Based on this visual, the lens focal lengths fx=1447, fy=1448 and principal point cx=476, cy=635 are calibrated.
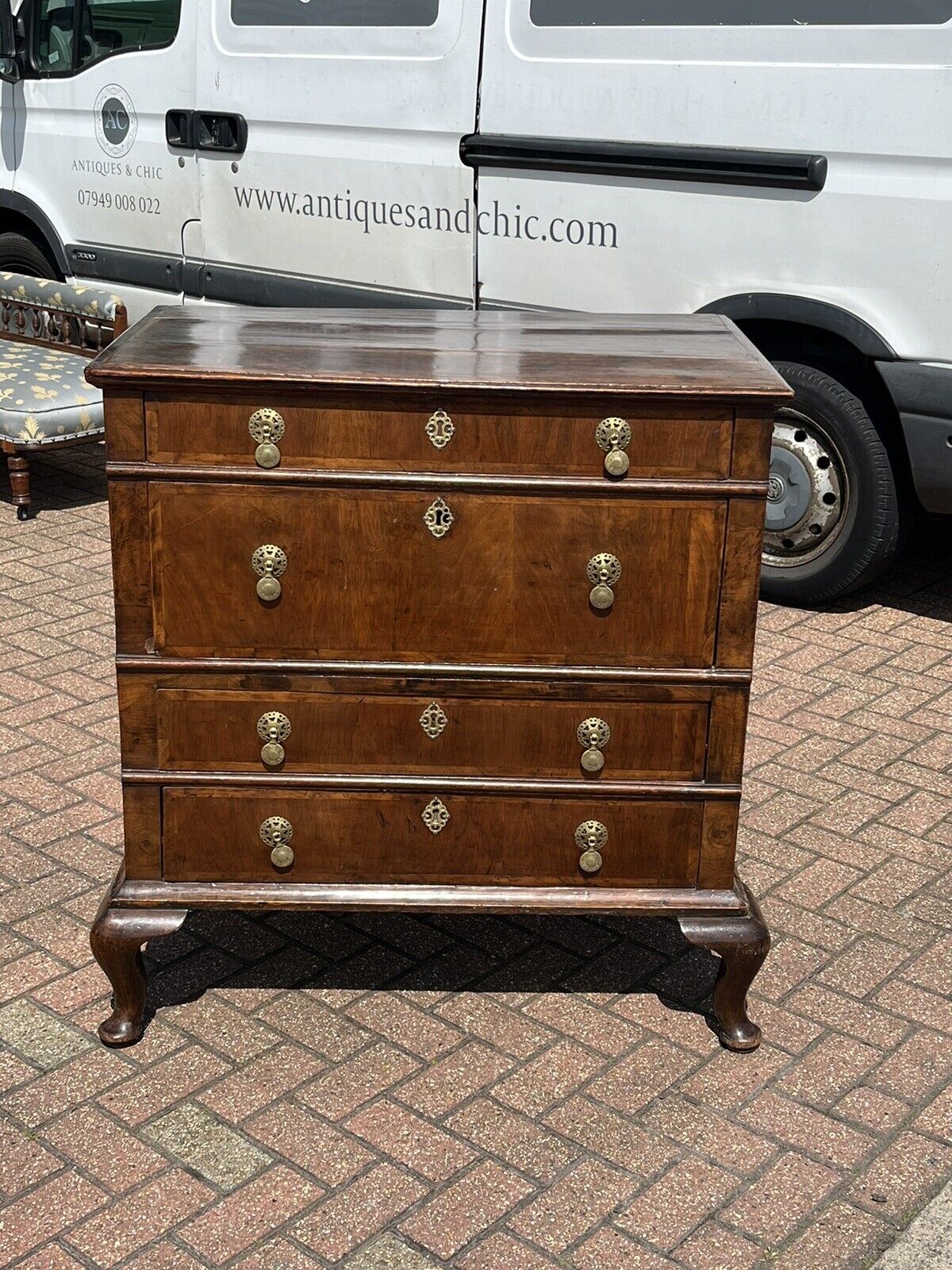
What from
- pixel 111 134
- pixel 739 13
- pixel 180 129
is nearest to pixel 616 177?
pixel 739 13

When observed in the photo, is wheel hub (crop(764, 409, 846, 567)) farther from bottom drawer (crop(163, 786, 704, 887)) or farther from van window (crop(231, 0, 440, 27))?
bottom drawer (crop(163, 786, 704, 887))

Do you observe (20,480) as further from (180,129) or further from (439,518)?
(439,518)

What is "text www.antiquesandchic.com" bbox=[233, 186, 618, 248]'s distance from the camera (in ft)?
18.2

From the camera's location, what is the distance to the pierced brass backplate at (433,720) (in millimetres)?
2920

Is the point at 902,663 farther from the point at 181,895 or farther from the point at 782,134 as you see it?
the point at 181,895

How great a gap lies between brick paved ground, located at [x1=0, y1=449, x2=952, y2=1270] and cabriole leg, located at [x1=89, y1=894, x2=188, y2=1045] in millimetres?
59

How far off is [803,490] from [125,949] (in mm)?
3382

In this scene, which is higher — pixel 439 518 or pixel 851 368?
pixel 439 518

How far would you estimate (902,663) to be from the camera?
5.18 m

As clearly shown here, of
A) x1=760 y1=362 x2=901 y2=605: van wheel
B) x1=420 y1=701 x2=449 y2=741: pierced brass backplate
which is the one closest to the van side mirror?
x1=760 y1=362 x2=901 y2=605: van wheel

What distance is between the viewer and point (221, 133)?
640cm

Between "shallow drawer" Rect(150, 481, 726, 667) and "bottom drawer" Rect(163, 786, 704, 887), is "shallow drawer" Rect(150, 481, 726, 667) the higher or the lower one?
the higher one

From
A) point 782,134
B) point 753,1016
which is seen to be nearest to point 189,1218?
point 753,1016

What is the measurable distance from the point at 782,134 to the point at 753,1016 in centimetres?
315
